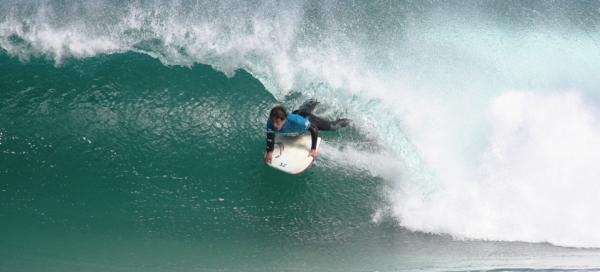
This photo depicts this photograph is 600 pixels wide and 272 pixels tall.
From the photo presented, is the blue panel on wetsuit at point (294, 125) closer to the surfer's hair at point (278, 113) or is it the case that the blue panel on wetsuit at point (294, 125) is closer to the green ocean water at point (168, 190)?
the surfer's hair at point (278, 113)

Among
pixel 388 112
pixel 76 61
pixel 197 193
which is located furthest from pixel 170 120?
pixel 388 112

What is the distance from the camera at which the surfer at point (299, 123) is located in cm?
679

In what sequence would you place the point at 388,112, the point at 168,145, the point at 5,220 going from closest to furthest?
the point at 5,220
the point at 168,145
the point at 388,112

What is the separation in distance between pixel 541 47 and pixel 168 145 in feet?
29.7

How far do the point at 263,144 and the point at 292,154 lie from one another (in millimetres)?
749

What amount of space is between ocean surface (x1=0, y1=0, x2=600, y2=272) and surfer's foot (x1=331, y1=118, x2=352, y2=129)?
0.17 metres

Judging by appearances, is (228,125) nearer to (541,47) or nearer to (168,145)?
(168,145)

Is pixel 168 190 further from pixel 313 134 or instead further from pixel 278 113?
pixel 278 113

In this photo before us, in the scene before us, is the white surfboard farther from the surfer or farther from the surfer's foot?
the surfer's foot

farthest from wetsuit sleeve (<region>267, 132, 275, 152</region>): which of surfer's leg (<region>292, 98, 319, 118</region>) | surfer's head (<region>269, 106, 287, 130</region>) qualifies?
surfer's leg (<region>292, 98, 319, 118</region>)

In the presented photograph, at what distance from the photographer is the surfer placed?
679 cm

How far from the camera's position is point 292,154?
836cm

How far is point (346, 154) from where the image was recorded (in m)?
8.92

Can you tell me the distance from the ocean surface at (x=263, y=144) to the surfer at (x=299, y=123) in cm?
33
